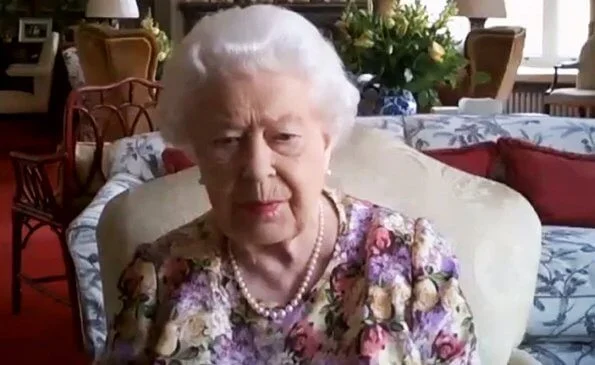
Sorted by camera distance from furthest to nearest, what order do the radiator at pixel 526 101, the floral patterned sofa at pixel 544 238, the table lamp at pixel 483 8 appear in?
the radiator at pixel 526 101 → the table lamp at pixel 483 8 → the floral patterned sofa at pixel 544 238

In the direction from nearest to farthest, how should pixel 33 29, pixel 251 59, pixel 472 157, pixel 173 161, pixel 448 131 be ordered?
pixel 251 59, pixel 173 161, pixel 472 157, pixel 448 131, pixel 33 29

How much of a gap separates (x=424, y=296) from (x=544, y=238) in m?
1.55

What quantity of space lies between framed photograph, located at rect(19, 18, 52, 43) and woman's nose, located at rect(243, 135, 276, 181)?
8.48 meters

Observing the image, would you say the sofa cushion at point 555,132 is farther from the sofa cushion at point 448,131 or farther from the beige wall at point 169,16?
the beige wall at point 169,16

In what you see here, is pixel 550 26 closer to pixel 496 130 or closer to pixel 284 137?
pixel 496 130

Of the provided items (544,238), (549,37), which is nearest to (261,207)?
(544,238)

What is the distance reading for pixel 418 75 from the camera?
369cm

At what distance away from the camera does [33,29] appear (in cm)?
944

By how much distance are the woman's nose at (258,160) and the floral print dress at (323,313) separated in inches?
5.4

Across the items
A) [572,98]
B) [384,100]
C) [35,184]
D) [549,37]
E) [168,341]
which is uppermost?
[168,341]

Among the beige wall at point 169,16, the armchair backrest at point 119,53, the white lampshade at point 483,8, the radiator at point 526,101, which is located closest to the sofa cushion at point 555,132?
the white lampshade at point 483,8

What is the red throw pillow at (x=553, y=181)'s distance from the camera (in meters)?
2.97

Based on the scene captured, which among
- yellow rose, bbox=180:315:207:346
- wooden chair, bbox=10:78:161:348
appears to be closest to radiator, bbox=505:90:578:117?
wooden chair, bbox=10:78:161:348

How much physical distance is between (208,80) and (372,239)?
0.97 ft
